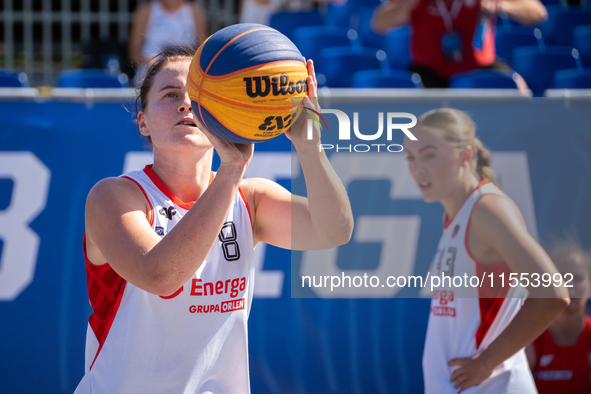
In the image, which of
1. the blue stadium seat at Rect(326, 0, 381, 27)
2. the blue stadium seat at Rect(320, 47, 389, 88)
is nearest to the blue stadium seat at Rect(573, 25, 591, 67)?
the blue stadium seat at Rect(326, 0, 381, 27)

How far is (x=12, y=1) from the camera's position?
872 centimetres

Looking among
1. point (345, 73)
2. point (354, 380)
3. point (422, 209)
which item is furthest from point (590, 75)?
point (354, 380)

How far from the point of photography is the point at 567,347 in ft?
11.6

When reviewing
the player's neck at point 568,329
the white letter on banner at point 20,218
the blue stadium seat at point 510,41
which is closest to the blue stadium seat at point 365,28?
the blue stadium seat at point 510,41

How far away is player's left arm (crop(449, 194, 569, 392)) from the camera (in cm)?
255

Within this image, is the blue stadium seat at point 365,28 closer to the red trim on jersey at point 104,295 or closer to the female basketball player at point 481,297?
the female basketball player at point 481,297

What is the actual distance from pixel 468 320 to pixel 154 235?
1.61 m

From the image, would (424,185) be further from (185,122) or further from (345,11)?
(345,11)

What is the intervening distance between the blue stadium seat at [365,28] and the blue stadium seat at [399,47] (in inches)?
19.0

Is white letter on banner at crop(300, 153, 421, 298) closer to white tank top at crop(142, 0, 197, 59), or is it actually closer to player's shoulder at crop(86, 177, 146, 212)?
player's shoulder at crop(86, 177, 146, 212)

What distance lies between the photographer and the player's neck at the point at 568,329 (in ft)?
11.7

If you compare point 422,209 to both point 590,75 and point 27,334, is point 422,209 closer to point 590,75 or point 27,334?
point 27,334

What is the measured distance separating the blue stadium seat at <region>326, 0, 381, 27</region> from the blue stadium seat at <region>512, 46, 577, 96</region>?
8.92ft

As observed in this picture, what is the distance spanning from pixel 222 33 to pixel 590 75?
491cm
